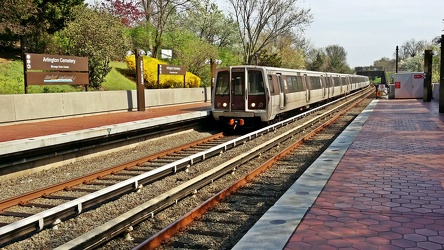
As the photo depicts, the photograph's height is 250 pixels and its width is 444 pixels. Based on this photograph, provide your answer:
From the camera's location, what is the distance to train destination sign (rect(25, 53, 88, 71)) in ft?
42.9

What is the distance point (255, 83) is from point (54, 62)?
7.07m

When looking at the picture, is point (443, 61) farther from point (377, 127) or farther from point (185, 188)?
point (185, 188)

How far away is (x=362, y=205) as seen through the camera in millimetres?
5473

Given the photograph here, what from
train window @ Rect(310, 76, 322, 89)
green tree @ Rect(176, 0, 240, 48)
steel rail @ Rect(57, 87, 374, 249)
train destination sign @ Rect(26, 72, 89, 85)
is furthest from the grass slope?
green tree @ Rect(176, 0, 240, 48)

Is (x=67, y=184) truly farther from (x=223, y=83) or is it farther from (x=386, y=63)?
(x=386, y=63)

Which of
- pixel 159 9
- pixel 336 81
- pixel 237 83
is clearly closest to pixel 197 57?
pixel 159 9

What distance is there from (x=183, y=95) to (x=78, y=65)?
340 inches

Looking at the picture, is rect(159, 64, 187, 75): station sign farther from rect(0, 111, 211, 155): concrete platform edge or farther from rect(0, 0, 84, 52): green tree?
rect(0, 111, 211, 155): concrete platform edge

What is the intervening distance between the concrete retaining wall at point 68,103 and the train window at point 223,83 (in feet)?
14.5

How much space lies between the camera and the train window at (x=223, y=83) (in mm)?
15466

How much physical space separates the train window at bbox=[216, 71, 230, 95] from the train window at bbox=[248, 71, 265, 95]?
84cm

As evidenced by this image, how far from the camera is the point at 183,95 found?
76.6 feet

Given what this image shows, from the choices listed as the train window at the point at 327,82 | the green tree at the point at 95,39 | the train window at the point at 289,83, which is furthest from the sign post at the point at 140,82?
the train window at the point at 327,82

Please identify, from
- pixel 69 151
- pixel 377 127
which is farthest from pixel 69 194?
pixel 377 127
